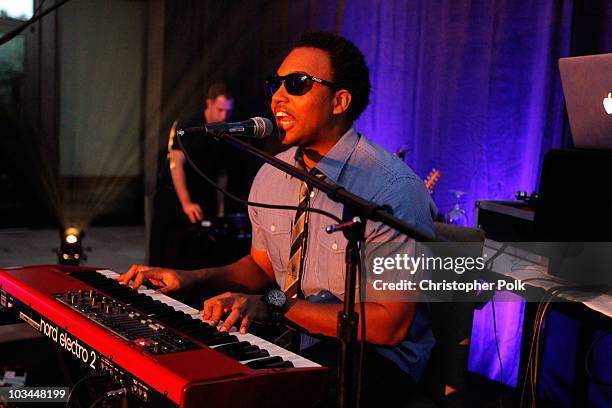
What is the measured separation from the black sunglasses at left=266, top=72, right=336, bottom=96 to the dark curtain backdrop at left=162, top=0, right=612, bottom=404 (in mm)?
2010

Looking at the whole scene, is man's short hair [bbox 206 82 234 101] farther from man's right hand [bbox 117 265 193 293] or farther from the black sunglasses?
man's right hand [bbox 117 265 193 293]

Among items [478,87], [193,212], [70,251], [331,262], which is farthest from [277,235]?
[193,212]

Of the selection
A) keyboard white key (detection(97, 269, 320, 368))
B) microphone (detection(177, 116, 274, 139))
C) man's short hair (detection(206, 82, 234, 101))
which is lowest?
keyboard white key (detection(97, 269, 320, 368))

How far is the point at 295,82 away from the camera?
91.9 inches

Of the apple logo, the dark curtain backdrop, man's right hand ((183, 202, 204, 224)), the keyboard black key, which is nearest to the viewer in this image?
the keyboard black key

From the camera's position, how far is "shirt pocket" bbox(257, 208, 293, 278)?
2.55m

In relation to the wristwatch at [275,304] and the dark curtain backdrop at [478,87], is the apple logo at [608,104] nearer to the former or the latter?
the dark curtain backdrop at [478,87]

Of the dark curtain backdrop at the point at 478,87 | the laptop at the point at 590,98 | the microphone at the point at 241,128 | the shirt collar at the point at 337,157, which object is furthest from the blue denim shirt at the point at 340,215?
the dark curtain backdrop at the point at 478,87

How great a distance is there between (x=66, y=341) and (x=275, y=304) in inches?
24.0

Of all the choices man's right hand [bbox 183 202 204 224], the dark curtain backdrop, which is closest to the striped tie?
the dark curtain backdrop

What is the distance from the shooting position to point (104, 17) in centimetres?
917

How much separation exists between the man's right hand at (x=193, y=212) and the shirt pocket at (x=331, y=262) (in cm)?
361

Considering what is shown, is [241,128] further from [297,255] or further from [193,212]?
[193,212]

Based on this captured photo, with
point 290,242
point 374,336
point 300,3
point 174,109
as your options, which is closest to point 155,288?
point 290,242
